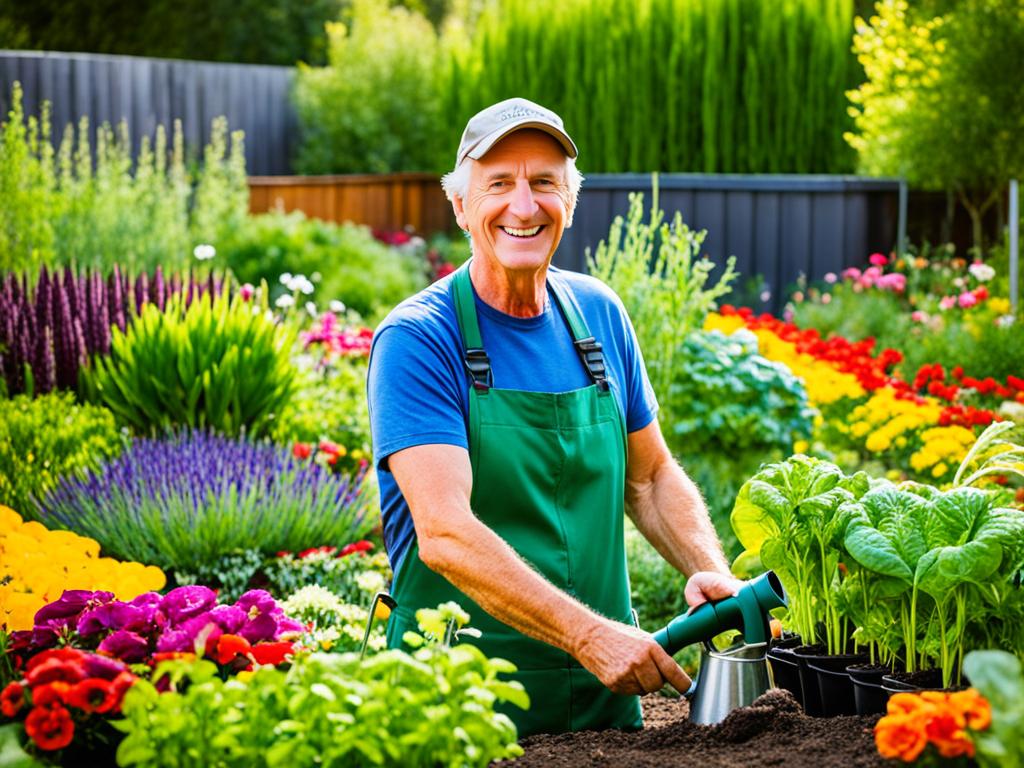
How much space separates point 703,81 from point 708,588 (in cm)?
1070

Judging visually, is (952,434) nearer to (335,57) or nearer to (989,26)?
(989,26)

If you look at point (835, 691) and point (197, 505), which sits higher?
point (835, 691)

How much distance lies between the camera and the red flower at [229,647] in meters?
2.06

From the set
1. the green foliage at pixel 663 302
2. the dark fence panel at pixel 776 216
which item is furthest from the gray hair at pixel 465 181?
the dark fence panel at pixel 776 216

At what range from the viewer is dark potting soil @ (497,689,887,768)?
2.02 metres

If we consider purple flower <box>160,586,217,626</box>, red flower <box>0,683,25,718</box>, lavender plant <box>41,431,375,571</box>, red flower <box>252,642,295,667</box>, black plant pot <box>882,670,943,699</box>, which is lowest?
lavender plant <box>41,431,375,571</box>

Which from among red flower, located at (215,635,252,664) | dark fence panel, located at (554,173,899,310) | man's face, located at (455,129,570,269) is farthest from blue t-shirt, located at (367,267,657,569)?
dark fence panel, located at (554,173,899,310)

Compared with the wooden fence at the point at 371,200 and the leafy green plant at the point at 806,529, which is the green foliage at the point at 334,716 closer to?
the leafy green plant at the point at 806,529

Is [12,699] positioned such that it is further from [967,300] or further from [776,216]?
[776,216]

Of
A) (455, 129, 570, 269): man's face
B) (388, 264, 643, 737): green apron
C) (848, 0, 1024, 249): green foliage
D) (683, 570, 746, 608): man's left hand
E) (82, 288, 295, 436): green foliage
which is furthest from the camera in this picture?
(848, 0, 1024, 249): green foliage

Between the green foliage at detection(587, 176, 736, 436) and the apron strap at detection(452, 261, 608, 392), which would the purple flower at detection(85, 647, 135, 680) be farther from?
the green foliage at detection(587, 176, 736, 436)

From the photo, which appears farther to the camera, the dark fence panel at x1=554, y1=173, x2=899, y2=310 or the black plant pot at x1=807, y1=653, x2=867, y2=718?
the dark fence panel at x1=554, y1=173, x2=899, y2=310

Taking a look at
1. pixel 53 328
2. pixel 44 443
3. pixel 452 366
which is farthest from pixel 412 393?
pixel 53 328

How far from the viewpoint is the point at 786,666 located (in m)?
2.46
